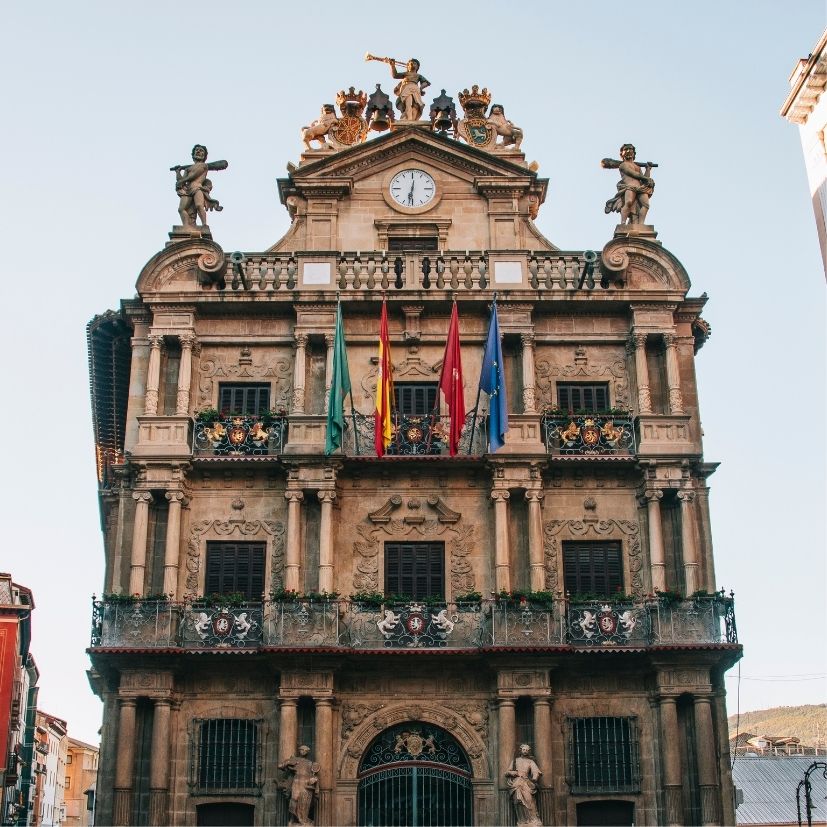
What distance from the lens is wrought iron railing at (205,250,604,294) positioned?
31328 millimetres

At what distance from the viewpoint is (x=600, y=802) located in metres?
27.3

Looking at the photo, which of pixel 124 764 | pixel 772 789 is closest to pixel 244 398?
pixel 124 764

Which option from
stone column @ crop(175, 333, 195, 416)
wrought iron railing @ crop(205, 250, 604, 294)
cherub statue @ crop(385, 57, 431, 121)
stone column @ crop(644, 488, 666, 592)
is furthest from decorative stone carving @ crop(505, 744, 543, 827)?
cherub statue @ crop(385, 57, 431, 121)

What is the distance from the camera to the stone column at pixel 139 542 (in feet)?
92.8

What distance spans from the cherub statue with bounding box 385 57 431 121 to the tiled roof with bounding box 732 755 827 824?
29.7 m

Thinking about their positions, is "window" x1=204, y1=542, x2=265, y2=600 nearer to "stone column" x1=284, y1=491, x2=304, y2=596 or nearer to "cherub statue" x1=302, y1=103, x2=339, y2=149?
"stone column" x1=284, y1=491, x2=304, y2=596

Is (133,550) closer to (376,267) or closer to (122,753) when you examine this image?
(122,753)

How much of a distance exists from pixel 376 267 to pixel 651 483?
8.85 metres

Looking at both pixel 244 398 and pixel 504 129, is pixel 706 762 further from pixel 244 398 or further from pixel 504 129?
pixel 504 129

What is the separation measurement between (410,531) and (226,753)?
21.7 ft

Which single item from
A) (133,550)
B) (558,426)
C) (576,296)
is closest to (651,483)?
(558,426)

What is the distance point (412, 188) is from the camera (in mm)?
33406

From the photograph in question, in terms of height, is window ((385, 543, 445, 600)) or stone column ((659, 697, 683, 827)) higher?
window ((385, 543, 445, 600))

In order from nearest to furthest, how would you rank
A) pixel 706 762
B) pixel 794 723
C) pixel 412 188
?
pixel 706 762
pixel 412 188
pixel 794 723
